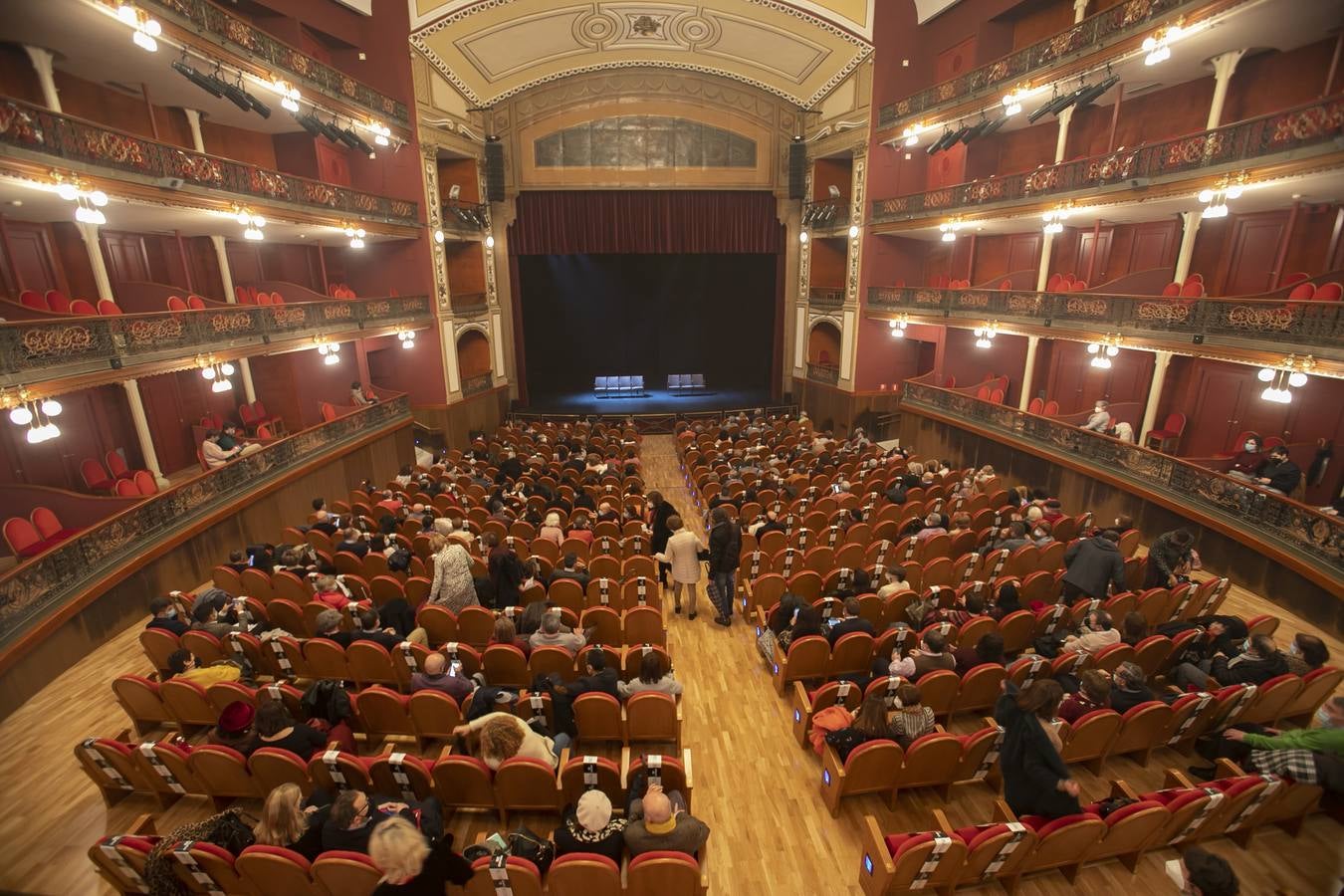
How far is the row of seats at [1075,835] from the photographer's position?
3.68 meters

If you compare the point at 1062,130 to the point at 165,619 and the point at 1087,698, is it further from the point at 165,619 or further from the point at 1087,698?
the point at 165,619

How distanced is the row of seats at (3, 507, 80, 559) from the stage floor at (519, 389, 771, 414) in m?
12.4

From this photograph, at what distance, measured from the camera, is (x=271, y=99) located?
485 inches

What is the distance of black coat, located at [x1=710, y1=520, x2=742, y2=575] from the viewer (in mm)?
7387

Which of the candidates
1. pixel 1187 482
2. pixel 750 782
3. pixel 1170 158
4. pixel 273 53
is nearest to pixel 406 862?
pixel 750 782

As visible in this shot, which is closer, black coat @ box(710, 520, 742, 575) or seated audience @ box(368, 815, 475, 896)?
seated audience @ box(368, 815, 475, 896)

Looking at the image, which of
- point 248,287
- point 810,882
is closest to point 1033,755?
point 810,882

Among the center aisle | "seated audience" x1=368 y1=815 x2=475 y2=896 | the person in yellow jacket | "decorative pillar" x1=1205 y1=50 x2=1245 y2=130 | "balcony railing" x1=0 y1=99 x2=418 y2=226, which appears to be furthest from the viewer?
"decorative pillar" x1=1205 y1=50 x2=1245 y2=130

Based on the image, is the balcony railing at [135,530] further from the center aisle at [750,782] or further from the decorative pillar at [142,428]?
the center aisle at [750,782]

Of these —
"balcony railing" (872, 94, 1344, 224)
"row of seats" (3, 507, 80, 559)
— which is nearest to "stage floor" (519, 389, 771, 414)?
"balcony railing" (872, 94, 1344, 224)

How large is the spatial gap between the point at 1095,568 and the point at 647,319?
1850cm

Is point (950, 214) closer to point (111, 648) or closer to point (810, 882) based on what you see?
point (810, 882)

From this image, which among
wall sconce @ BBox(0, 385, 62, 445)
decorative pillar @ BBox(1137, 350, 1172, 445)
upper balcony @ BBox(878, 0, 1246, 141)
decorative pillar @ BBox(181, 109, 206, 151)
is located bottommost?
decorative pillar @ BBox(1137, 350, 1172, 445)

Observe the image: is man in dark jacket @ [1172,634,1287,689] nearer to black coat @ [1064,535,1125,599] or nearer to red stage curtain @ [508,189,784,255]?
black coat @ [1064,535,1125,599]
